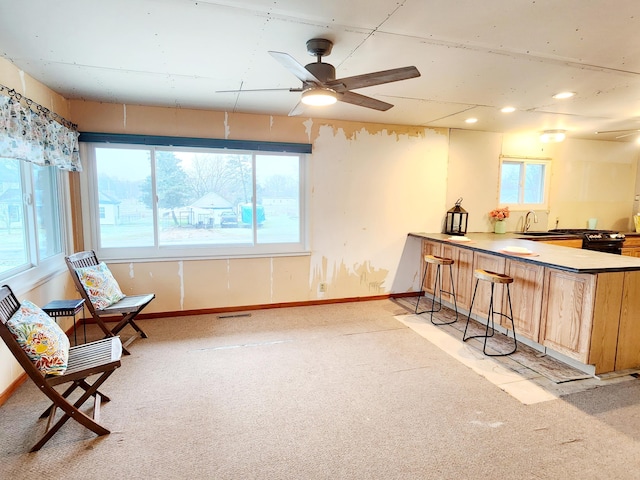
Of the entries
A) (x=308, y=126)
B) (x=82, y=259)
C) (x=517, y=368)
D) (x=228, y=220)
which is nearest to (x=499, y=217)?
(x=517, y=368)

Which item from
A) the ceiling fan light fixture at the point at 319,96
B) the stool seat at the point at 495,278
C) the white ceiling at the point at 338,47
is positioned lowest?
the stool seat at the point at 495,278

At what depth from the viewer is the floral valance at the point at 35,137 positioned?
238 centimetres

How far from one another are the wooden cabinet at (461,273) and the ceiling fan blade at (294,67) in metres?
2.83

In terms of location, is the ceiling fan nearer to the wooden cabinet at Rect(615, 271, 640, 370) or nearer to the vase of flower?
the wooden cabinet at Rect(615, 271, 640, 370)

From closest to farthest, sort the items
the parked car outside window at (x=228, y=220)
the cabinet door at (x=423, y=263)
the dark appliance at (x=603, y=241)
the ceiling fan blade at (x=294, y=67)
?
1. the ceiling fan blade at (x=294, y=67)
2. the parked car outside window at (x=228, y=220)
3. the cabinet door at (x=423, y=263)
4. the dark appliance at (x=603, y=241)

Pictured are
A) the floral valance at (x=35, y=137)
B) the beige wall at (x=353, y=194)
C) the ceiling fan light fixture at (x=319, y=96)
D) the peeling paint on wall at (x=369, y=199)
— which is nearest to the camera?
the ceiling fan light fixture at (x=319, y=96)

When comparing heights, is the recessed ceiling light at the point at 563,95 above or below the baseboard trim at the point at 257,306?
above

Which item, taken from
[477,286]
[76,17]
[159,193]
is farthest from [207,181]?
[477,286]

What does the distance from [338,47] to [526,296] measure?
272 cm

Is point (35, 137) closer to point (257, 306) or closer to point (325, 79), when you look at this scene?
point (325, 79)

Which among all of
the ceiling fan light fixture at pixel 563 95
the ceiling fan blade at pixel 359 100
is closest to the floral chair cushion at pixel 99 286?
the ceiling fan blade at pixel 359 100

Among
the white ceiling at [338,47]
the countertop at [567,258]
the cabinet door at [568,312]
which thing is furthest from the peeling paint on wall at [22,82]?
the cabinet door at [568,312]

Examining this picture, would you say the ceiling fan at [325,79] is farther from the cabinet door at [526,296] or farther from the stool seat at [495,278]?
the cabinet door at [526,296]

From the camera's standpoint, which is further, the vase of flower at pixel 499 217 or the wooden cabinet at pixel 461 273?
the vase of flower at pixel 499 217
